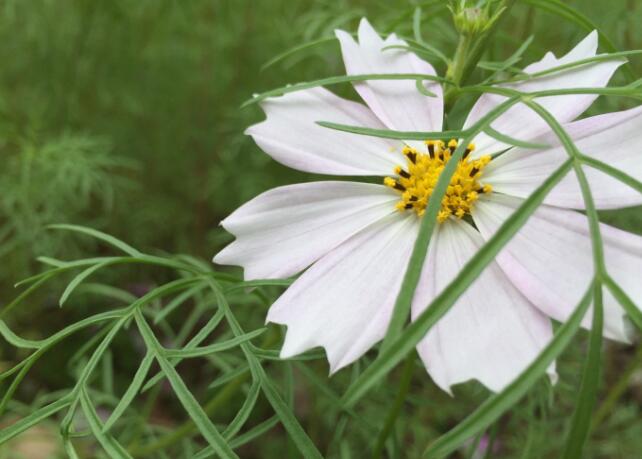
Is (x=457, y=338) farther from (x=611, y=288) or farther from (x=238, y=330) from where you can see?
(x=238, y=330)

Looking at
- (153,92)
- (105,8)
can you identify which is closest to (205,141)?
(153,92)

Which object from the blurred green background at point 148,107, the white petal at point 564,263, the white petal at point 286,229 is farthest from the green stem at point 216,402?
the blurred green background at point 148,107

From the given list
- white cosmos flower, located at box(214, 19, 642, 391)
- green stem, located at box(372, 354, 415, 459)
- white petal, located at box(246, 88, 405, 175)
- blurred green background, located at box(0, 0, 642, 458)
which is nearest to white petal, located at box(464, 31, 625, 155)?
white cosmos flower, located at box(214, 19, 642, 391)

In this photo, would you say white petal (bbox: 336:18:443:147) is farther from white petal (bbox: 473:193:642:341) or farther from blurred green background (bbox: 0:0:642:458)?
blurred green background (bbox: 0:0:642:458)

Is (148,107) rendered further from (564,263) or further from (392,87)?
(564,263)

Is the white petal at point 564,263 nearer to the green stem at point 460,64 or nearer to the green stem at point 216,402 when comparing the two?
the green stem at point 460,64
